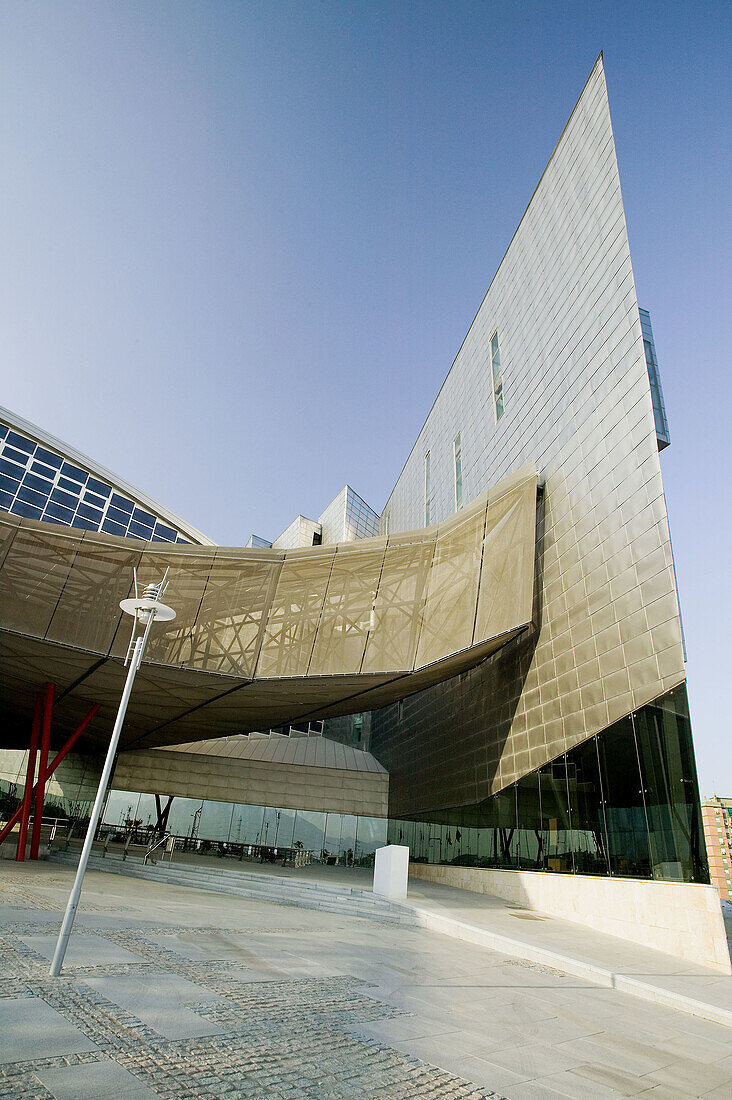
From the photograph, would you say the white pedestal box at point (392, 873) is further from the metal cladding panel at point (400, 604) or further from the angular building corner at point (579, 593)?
the metal cladding panel at point (400, 604)

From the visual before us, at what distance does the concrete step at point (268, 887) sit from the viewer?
1484 centimetres

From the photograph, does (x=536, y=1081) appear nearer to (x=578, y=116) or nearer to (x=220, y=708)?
(x=220, y=708)

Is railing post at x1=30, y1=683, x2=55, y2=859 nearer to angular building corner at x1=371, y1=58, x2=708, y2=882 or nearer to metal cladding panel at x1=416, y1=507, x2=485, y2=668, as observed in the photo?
metal cladding panel at x1=416, y1=507, x2=485, y2=668

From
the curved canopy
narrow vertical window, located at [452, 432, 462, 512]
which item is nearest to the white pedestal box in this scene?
the curved canopy

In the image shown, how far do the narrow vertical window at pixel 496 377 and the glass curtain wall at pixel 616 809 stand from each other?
542 inches

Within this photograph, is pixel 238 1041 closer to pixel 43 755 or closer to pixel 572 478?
pixel 572 478

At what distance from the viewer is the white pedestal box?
1633cm

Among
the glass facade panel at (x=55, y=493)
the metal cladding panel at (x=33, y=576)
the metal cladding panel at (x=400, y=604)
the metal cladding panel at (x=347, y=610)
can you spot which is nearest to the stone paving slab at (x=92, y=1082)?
the metal cladding panel at (x=400, y=604)

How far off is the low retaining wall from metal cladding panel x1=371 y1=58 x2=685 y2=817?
310 centimetres

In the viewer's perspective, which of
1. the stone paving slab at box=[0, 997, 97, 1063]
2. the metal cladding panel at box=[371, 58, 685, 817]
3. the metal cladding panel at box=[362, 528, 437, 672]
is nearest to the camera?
the stone paving slab at box=[0, 997, 97, 1063]

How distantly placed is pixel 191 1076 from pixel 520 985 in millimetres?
5604

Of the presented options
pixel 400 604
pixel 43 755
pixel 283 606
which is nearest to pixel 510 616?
pixel 400 604

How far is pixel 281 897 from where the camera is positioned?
55.2ft

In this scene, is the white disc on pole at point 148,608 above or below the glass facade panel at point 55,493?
below
